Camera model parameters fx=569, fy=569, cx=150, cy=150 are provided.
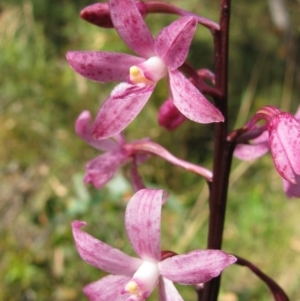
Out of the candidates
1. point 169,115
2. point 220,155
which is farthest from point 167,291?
point 169,115

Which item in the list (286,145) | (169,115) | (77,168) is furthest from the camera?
(77,168)

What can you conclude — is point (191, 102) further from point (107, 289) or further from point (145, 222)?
point (107, 289)

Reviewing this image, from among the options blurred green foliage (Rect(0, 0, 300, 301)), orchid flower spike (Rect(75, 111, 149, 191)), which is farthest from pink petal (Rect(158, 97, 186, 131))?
blurred green foliage (Rect(0, 0, 300, 301))

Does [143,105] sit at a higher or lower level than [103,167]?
higher

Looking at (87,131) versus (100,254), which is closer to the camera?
(100,254)

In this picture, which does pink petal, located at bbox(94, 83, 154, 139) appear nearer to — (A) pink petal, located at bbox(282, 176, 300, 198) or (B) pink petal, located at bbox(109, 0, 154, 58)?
(B) pink petal, located at bbox(109, 0, 154, 58)

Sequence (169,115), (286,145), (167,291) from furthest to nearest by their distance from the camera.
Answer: (169,115) < (167,291) < (286,145)

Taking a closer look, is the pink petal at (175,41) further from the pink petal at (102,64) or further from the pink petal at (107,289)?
the pink petal at (107,289)

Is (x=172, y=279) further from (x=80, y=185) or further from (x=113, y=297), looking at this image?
(x=80, y=185)
